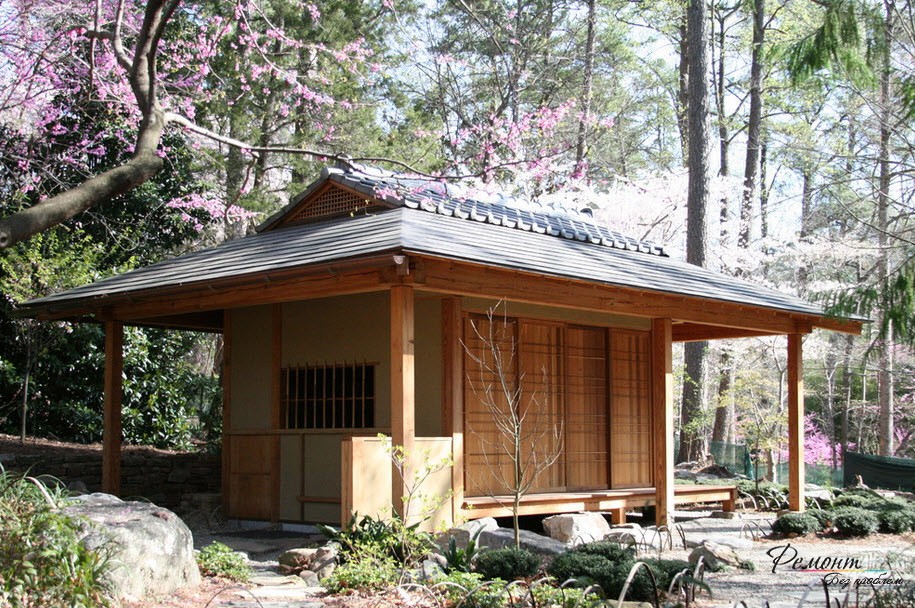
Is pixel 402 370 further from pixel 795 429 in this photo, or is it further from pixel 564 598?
pixel 795 429

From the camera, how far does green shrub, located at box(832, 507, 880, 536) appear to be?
1128cm

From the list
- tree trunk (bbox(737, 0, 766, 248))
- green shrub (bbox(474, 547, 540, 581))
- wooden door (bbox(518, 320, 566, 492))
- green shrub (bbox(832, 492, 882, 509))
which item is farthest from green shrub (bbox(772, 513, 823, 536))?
tree trunk (bbox(737, 0, 766, 248))

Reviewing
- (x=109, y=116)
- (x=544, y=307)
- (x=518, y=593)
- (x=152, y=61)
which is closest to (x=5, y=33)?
(x=109, y=116)

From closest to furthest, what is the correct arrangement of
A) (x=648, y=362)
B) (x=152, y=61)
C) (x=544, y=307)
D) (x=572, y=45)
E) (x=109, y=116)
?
(x=152, y=61)
(x=544, y=307)
(x=648, y=362)
(x=109, y=116)
(x=572, y=45)

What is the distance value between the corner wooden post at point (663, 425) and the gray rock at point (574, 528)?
4.77 ft

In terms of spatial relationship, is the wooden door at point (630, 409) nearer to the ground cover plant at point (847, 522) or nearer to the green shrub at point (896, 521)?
the ground cover plant at point (847, 522)

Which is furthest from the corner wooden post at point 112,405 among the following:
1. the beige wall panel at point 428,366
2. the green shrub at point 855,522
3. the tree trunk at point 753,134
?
the tree trunk at point 753,134

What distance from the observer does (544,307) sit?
39.1 feet

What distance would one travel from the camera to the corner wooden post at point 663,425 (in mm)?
11938

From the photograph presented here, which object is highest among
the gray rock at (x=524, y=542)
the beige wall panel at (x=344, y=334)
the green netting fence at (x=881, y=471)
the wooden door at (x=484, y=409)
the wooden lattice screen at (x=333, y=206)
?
the wooden lattice screen at (x=333, y=206)

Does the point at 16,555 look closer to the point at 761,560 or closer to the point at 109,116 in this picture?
the point at 761,560

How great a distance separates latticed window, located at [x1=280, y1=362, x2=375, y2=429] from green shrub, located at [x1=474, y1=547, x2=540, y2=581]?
3782 millimetres

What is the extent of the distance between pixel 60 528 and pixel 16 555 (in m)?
0.27

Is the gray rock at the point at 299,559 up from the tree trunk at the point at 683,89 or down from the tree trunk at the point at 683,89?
down
